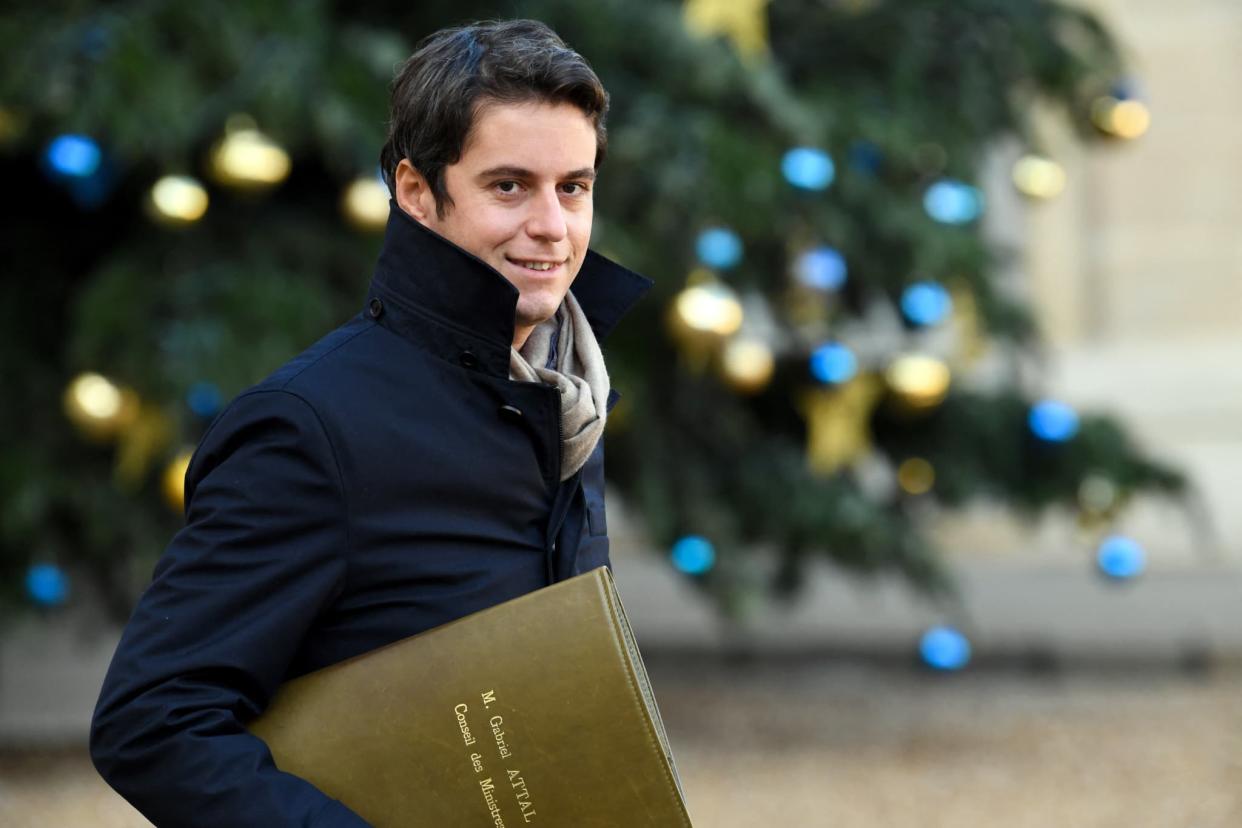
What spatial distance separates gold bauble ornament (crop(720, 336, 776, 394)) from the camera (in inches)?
213

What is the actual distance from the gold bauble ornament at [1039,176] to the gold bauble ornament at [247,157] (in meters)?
2.84

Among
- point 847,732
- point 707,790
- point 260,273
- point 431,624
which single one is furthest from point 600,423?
point 847,732

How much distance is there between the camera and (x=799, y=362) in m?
5.93

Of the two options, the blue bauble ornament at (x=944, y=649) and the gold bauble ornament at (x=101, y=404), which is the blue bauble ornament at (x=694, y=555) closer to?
the blue bauble ornament at (x=944, y=649)

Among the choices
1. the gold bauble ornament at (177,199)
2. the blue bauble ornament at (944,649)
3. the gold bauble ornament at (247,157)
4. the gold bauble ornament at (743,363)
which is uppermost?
the gold bauble ornament at (743,363)

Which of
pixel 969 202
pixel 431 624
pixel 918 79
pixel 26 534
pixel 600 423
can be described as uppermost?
pixel 918 79

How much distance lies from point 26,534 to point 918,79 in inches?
126

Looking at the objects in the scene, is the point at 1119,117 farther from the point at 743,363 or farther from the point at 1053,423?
the point at 743,363

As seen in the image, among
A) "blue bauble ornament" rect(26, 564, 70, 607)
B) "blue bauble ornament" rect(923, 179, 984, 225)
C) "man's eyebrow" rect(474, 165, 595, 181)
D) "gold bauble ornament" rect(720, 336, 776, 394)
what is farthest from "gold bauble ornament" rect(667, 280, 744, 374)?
"man's eyebrow" rect(474, 165, 595, 181)

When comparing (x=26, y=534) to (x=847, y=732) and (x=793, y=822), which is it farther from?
(x=847, y=732)

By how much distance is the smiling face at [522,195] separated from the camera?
1710 millimetres

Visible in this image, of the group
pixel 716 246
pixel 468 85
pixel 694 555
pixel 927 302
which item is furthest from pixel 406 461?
pixel 927 302

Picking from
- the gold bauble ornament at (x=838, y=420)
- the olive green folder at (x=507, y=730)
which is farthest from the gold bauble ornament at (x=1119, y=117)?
the olive green folder at (x=507, y=730)

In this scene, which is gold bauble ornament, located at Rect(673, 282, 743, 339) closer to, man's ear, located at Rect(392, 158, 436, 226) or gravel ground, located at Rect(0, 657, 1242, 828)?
gravel ground, located at Rect(0, 657, 1242, 828)
